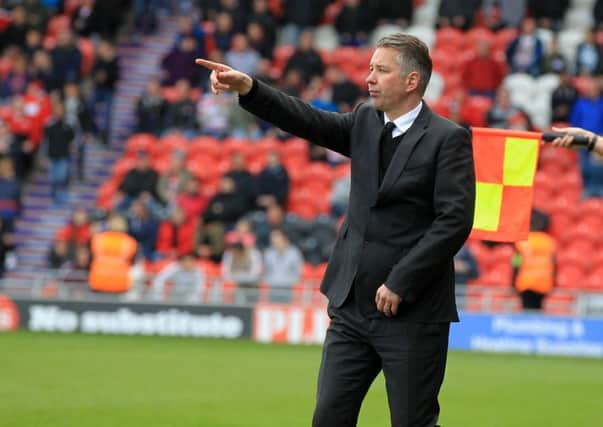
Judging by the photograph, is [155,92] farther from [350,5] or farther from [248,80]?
[248,80]

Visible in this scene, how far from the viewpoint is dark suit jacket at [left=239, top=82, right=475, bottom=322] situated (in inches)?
230

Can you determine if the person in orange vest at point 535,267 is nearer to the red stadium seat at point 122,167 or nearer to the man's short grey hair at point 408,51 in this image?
the red stadium seat at point 122,167

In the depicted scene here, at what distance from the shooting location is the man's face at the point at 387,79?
233 inches

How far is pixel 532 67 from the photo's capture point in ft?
71.0

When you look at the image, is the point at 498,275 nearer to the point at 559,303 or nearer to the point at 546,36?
the point at 559,303

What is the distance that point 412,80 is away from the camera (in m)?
5.93

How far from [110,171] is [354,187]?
17.9m

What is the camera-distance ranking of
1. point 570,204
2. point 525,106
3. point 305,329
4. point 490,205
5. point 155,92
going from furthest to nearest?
point 155,92 → point 525,106 → point 570,204 → point 305,329 → point 490,205

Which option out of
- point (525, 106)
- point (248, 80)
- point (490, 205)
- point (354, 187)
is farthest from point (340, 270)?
point (525, 106)

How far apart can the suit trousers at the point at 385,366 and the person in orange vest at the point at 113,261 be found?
42.9ft

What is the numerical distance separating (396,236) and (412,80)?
0.72 m

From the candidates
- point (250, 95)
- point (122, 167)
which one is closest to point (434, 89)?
point (122, 167)

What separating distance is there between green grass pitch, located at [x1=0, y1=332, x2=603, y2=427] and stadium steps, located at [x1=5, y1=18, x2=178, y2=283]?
4.62m

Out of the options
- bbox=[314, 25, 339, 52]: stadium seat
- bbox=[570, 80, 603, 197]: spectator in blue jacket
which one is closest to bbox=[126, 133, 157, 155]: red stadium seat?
bbox=[314, 25, 339, 52]: stadium seat
